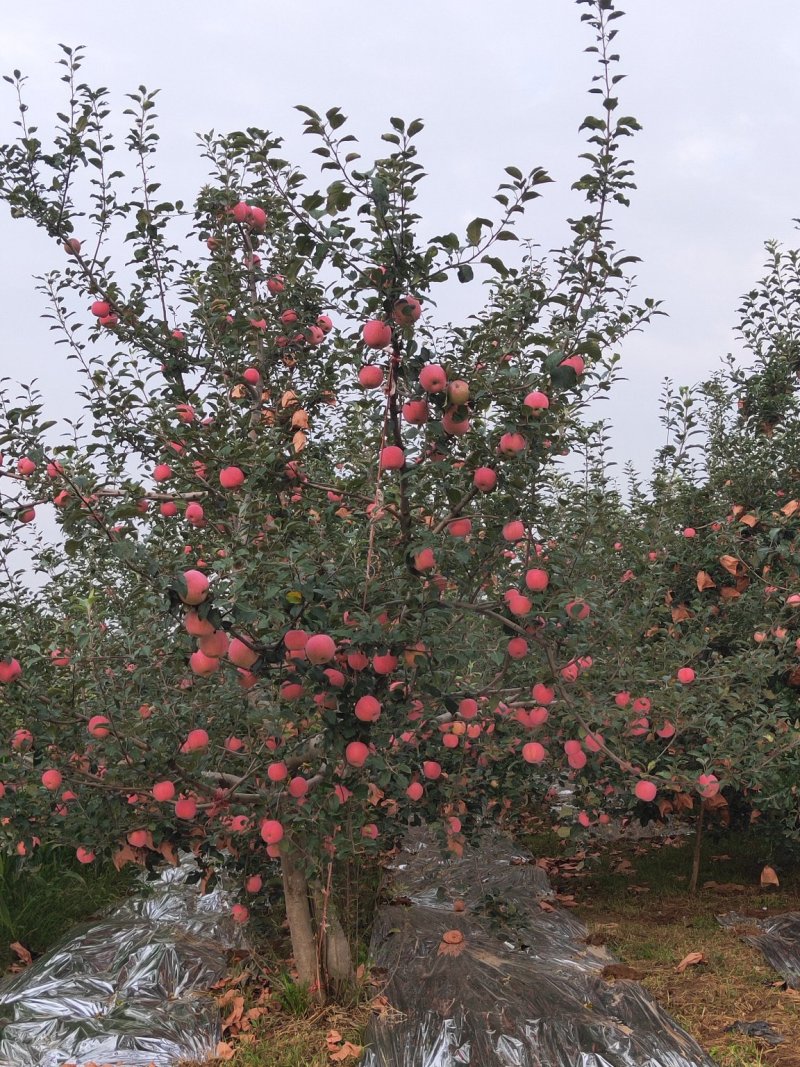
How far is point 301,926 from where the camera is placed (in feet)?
13.6

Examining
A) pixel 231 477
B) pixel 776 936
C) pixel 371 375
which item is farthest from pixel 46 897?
pixel 371 375

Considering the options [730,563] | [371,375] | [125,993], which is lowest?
[125,993]

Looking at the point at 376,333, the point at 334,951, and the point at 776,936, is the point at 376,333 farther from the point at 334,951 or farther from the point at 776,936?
the point at 776,936

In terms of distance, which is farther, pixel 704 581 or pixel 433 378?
pixel 704 581

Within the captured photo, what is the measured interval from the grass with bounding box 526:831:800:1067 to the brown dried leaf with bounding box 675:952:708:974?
28 millimetres

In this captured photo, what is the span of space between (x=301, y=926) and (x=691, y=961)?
1.98 metres

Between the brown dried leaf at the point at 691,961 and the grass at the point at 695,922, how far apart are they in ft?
0.09

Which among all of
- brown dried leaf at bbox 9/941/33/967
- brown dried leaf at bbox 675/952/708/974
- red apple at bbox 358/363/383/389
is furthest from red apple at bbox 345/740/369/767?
brown dried leaf at bbox 9/941/33/967

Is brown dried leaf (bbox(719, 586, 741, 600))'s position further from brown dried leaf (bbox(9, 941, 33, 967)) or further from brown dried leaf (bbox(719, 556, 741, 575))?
brown dried leaf (bbox(9, 941, 33, 967))

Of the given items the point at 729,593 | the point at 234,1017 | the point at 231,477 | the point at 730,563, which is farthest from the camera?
the point at 729,593

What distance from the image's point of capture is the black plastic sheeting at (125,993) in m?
3.86

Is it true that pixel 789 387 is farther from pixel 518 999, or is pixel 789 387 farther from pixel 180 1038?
pixel 180 1038

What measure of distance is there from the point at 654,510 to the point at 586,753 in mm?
1868

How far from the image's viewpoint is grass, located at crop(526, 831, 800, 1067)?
4.01 metres
